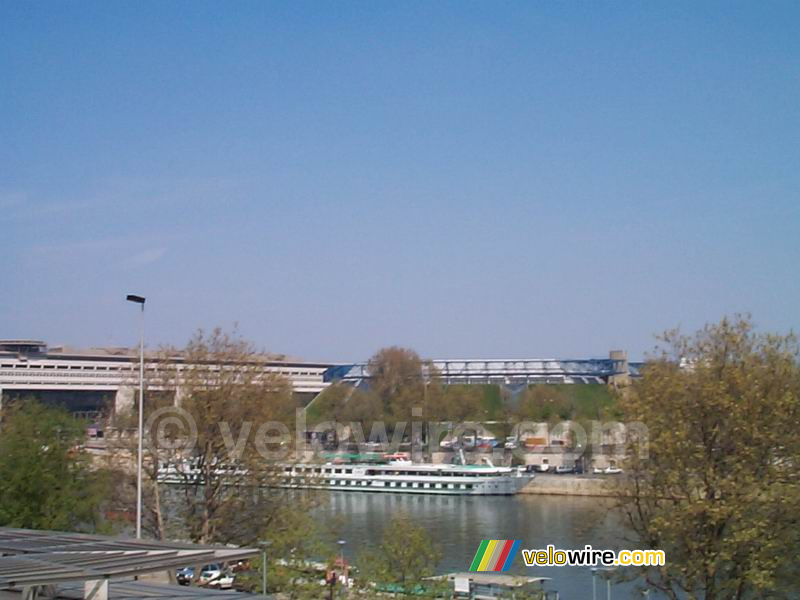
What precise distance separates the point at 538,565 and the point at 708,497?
7250 mm

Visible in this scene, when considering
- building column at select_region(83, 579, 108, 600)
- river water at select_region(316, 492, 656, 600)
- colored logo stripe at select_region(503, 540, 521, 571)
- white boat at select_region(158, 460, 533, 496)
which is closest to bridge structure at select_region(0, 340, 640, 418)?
white boat at select_region(158, 460, 533, 496)

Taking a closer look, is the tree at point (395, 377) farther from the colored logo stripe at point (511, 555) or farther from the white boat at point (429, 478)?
the colored logo stripe at point (511, 555)

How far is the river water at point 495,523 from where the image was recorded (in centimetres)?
1282

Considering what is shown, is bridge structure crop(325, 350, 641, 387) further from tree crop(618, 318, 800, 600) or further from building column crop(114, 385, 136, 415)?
tree crop(618, 318, 800, 600)

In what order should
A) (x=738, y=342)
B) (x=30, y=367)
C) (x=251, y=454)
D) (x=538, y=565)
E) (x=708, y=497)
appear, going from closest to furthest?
(x=708, y=497) < (x=738, y=342) < (x=251, y=454) < (x=538, y=565) < (x=30, y=367)

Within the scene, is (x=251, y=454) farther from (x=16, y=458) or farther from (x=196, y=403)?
(x=16, y=458)

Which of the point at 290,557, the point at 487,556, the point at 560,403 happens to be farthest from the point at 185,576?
the point at 560,403

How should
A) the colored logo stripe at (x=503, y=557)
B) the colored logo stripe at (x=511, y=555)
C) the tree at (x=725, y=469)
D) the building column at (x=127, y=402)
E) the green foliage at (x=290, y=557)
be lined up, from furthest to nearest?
the colored logo stripe at (x=511, y=555) < the colored logo stripe at (x=503, y=557) < the building column at (x=127, y=402) < the green foliage at (x=290, y=557) < the tree at (x=725, y=469)

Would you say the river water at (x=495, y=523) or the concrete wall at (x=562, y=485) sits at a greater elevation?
the concrete wall at (x=562, y=485)

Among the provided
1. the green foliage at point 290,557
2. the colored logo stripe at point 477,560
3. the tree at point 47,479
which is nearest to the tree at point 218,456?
the green foliage at point 290,557

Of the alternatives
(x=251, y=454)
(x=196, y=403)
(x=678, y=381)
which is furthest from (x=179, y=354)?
(x=678, y=381)

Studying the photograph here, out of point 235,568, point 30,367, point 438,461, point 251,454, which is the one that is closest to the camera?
point 251,454

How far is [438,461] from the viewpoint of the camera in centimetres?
3055

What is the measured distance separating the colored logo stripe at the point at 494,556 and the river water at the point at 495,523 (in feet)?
0.63
